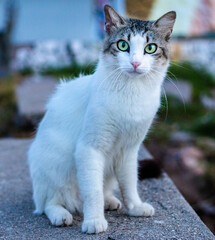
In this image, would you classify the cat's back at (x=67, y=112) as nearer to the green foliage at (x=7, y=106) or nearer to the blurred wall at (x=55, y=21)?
the green foliage at (x=7, y=106)

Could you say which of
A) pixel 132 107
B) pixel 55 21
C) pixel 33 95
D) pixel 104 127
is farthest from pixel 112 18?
pixel 55 21

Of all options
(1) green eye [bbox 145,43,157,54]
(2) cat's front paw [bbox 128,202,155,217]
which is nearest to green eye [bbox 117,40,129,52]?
(1) green eye [bbox 145,43,157,54]

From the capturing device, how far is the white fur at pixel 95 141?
222 centimetres

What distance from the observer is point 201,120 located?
5605 mm

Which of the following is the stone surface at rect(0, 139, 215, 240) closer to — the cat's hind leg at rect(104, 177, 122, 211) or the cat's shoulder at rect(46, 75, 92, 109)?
the cat's hind leg at rect(104, 177, 122, 211)

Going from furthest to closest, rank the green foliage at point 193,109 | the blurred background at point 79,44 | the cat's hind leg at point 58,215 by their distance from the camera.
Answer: the blurred background at point 79,44, the green foliage at point 193,109, the cat's hind leg at point 58,215

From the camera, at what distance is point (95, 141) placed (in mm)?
2244

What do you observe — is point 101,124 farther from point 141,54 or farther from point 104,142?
point 141,54

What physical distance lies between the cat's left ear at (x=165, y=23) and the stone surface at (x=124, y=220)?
1062 mm

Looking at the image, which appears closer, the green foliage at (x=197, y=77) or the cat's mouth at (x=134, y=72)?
the cat's mouth at (x=134, y=72)

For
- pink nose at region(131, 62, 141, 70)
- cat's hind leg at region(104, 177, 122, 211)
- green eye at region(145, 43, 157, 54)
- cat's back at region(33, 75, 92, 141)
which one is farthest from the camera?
cat's hind leg at region(104, 177, 122, 211)

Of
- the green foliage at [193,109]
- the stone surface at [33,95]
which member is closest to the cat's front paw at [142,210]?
the stone surface at [33,95]

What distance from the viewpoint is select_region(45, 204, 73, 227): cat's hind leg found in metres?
2.32

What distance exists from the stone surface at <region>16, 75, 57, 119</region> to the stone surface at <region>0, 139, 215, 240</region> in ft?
3.51
